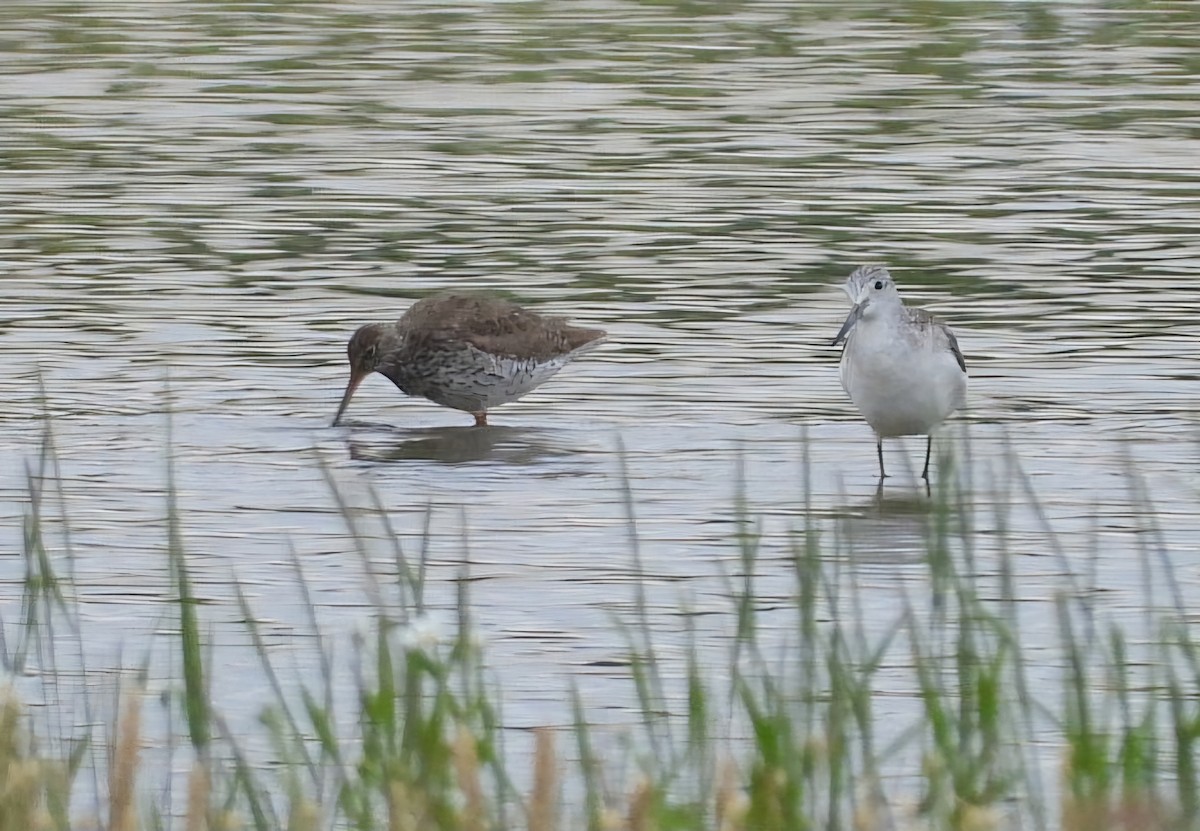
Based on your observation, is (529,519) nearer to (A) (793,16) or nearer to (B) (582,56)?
(B) (582,56)

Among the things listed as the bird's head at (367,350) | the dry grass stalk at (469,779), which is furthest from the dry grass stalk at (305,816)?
the bird's head at (367,350)

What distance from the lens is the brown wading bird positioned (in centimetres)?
1284

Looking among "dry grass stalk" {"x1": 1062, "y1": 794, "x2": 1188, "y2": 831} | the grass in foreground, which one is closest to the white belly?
the grass in foreground

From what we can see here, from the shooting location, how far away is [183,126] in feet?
74.4

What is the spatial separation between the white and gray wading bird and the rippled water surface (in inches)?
8.0

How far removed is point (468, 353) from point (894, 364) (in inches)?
93.5

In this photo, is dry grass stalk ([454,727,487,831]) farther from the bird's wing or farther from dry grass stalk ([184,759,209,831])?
the bird's wing

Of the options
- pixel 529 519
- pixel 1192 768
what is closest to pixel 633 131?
pixel 529 519

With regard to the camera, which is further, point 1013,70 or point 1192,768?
point 1013,70

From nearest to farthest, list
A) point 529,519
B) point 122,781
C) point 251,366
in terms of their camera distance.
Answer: point 122,781
point 529,519
point 251,366

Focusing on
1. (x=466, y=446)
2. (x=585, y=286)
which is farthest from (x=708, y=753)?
(x=585, y=286)

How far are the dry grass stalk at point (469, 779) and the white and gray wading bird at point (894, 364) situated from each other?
6.54m

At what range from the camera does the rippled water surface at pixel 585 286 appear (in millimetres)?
9852

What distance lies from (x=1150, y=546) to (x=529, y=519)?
2361 mm
